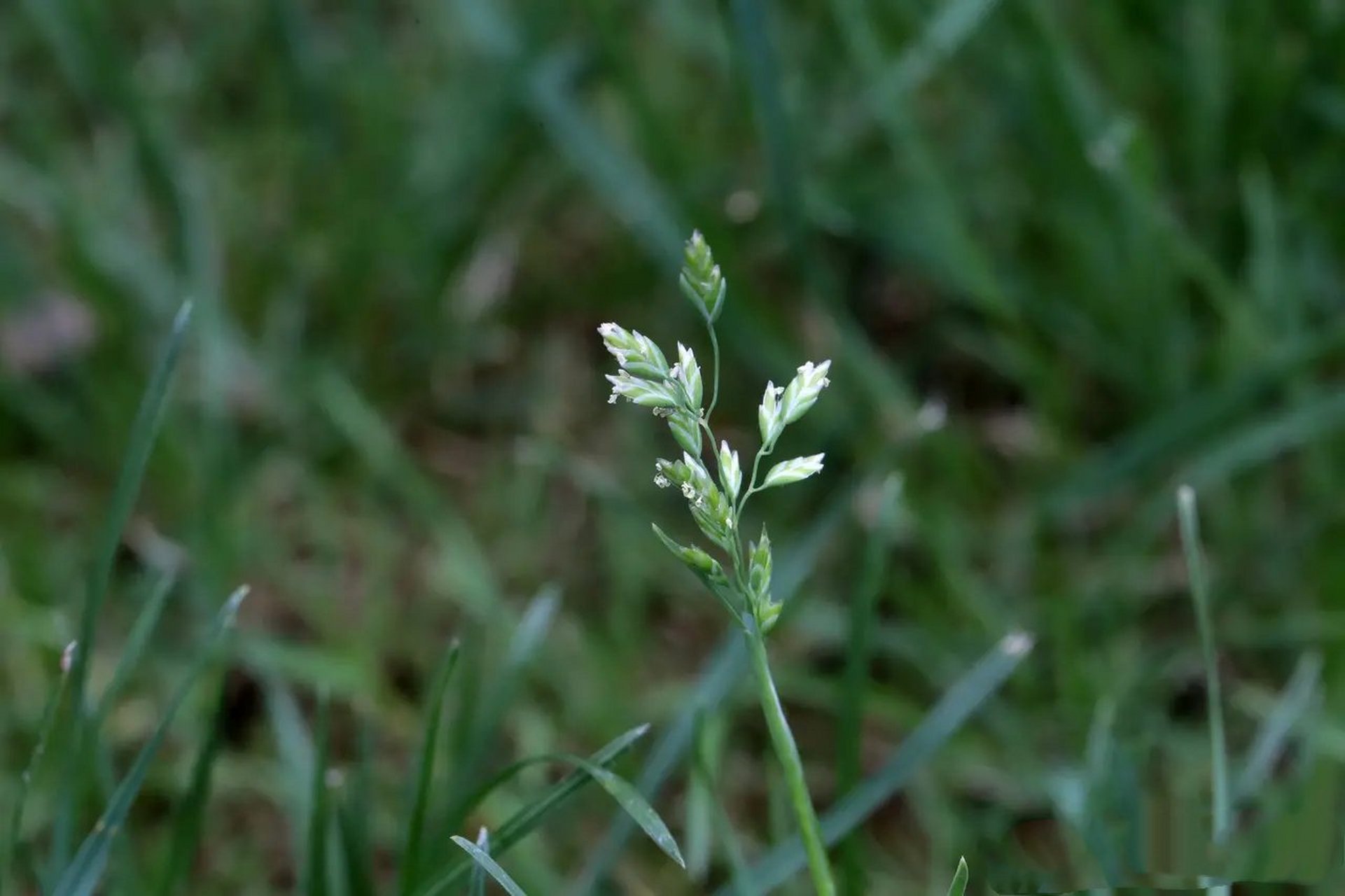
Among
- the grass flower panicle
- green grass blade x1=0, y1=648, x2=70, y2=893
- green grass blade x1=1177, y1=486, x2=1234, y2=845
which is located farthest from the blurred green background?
the grass flower panicle

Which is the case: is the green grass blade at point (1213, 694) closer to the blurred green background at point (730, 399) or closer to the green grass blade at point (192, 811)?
the blurred green background at point (730, 399)

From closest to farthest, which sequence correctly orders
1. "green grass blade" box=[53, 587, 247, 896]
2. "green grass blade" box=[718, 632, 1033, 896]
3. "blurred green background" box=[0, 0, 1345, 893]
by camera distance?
1. "green grass blade" box=[53, 587, 247, 896]
2. "green grass blade" box=[718, 632, 1033, 896]
3. "blurred green background" box=[0, 0, 1345, 893]

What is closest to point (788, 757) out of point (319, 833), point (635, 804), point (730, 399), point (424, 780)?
point (635, 804)

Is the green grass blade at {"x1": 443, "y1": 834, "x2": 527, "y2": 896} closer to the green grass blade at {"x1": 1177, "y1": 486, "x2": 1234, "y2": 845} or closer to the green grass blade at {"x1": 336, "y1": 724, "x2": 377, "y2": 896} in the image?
the green grass blade at {"x1": 336, "y1": 724, "x2": 377, "y2": 896}

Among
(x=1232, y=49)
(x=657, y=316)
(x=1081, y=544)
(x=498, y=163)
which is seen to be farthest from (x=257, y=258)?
(x=1232, y=49)

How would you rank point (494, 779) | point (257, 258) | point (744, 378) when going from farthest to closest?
point (257, 258)
point (744, 378)
point (494, 779)

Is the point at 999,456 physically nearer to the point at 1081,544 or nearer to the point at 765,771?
the point at 1081,544

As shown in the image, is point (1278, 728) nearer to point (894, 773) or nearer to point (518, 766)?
point (894, 773)
